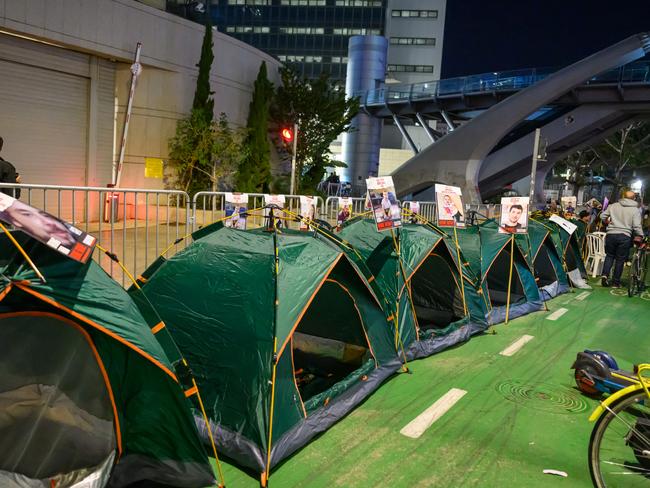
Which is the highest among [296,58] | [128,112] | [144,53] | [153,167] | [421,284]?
[296,58]

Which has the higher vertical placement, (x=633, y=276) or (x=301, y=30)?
(x=301, y=30)

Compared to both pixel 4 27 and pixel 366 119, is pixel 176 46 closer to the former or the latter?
pixel 4 27

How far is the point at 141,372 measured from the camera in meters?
3.52

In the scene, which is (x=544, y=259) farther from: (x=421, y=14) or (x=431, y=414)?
(x=421, y=14)

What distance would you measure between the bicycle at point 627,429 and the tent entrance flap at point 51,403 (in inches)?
127

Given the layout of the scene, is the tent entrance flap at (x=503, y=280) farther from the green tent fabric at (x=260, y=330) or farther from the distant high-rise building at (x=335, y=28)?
the distant high-rise building at (x=335, y=28)

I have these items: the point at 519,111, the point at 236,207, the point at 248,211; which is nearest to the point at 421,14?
the point at 519,111

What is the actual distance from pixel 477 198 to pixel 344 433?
27314 millimetres

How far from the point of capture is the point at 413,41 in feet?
184

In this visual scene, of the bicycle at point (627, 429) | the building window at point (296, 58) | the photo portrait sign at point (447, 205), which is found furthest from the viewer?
the building window at point (296, 58)

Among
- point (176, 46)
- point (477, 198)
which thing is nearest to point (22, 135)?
point (176, 46)

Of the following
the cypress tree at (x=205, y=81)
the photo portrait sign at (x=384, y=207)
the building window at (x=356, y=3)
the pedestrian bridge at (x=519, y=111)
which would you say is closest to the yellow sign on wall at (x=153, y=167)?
the cypress tree at (x=205, y=81)

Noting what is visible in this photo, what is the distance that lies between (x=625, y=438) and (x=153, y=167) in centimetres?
1496

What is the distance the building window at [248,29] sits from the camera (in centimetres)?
6114
